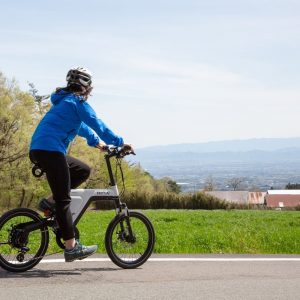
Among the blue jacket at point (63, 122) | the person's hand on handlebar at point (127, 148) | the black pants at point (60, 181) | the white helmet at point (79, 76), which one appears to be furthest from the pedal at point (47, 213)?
the white helmet at point (79, 76)

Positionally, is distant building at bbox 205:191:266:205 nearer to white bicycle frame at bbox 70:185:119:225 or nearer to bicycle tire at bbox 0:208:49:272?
white bicycle frame at bbox 70:185:119:225

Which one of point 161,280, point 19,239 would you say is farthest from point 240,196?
point 161,280

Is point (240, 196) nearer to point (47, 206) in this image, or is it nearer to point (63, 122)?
point (47, 206)

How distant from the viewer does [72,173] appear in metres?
5.69

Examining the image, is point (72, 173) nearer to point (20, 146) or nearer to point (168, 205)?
point (168, 205)

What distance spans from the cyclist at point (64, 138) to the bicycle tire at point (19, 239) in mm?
196

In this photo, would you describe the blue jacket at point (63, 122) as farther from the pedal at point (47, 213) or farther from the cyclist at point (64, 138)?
the pedal at point (47, 213)

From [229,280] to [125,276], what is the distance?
3.17 feet

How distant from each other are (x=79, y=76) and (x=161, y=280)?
212 cm

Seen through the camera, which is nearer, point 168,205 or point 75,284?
point 75,284

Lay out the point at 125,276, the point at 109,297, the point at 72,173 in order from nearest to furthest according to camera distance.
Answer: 1. the point at 109,297
2. the point at 125,276
3. the point at 72,173

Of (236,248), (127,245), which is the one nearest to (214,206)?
(236,248)

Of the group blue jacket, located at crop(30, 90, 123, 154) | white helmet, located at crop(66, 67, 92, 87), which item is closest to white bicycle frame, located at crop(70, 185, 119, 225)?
blue jacket, located at crop(30, 90, 123, 154)

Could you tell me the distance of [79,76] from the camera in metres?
5.54
